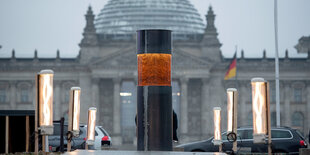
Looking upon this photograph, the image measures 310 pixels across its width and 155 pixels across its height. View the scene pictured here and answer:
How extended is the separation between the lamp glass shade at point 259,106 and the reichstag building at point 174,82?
82036mm

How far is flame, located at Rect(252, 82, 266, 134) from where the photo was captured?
681 inches

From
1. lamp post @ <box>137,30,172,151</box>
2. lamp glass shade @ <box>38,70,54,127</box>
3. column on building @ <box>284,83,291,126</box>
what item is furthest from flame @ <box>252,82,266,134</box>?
column on building @ <box>284,83,291,126</box>

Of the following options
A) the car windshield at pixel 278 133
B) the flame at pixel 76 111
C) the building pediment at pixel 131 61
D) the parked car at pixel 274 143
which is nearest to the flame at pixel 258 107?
the flame at pixel 76 111

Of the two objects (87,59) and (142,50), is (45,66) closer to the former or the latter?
(87,59)

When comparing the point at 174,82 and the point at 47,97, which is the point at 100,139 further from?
the point at 174,82

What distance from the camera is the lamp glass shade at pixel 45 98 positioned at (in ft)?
51.3

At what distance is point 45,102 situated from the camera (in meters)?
15.9

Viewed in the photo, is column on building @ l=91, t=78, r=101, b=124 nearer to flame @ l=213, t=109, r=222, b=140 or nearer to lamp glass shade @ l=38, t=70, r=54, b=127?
flame @ l=213, t=109, r=222, b=140

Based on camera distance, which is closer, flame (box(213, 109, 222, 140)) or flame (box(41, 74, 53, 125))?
flame (box(41, 74, 53, 125))

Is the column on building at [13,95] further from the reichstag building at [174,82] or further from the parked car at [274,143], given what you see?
the parked car at [274,143]

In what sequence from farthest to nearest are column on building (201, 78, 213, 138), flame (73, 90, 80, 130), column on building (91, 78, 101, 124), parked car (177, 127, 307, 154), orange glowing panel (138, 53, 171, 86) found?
column on building (91, 78, 101, 124)
column on building (201, 78, 213, 138)
parked car (177, 127, 307, 154)
flame (73, 90, 80, 130)
orange glowing panel (138, 53, 171, 86)

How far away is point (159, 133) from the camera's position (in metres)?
18.8

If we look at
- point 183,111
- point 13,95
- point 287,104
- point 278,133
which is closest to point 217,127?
point 278,133

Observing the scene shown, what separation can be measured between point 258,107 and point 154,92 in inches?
108
